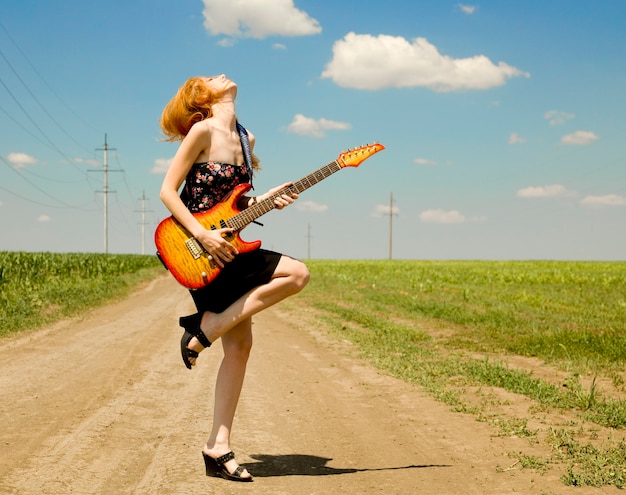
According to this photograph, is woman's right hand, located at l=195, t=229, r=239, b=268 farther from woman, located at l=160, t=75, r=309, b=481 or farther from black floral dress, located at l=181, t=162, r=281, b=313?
black floral dress, located at l=181, t=162, r=281, b=313

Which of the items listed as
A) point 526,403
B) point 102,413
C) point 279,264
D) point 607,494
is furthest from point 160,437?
point 526,403

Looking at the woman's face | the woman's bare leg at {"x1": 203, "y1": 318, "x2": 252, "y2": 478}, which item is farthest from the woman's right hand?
the woman's face

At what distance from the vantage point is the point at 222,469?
421 centimetres

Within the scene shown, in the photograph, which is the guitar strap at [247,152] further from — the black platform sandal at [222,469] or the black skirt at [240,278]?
the black platform sandal at [222,469]

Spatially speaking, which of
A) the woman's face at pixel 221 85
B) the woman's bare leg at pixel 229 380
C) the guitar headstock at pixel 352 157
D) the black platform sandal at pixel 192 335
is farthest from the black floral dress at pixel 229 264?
the guitar headstock at pixel 352 157

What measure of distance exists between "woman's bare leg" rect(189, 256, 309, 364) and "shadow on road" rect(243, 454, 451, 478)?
1.03 m

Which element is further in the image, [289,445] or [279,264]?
[289,445]

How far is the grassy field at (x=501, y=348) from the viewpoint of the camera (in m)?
5.34

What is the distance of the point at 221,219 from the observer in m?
3.92

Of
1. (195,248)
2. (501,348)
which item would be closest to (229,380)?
(195,248)

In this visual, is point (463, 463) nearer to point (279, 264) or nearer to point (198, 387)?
point (279, 264)

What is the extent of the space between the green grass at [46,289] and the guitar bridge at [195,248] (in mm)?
8991

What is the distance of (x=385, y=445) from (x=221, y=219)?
2284 mm

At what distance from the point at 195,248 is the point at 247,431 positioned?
216cm
